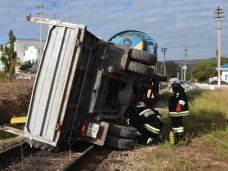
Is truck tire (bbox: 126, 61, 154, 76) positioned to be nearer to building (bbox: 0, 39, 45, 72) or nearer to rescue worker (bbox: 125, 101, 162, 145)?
rescue worker (bbox: 125, 101, 162, 145)

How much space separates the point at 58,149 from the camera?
8.19m

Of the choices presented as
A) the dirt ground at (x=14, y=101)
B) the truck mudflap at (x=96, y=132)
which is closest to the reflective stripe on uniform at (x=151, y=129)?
the truck mudflap at (x=96, y=132)

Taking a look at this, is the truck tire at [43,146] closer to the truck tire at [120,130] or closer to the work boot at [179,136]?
the truck tire at [120,130]

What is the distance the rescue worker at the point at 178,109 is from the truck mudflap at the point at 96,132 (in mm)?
2358

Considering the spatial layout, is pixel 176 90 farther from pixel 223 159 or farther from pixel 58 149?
pixel 58 149

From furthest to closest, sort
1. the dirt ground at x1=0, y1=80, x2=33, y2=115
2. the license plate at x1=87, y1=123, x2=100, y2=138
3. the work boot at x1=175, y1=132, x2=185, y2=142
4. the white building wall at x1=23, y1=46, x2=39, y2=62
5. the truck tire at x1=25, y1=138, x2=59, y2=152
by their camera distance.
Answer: the white building wall at x1=23, y1=46, x2=39, y2=62
the dirt ground at x1=0, y1=80, x2=33, y2=115
the work boot at x1=175, y1=132, x2=185, y2=142
the license plate at x1=87, y1=123, x2=100, y2=138
the truck tire at x1=25, y1=138, x2=59, y2=152

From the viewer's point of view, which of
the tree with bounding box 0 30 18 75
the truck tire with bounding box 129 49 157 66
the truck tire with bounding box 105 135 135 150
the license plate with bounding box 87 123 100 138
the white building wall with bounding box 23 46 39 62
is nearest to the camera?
the license plate with bounding box 87 123 100 138

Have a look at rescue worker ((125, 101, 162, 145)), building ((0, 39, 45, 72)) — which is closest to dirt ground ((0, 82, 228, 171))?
rescue worker ((125, 101, 162, 145))

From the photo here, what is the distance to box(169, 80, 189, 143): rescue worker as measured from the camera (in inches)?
394

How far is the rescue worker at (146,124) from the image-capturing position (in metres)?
9.42

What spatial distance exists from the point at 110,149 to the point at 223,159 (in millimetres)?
2474

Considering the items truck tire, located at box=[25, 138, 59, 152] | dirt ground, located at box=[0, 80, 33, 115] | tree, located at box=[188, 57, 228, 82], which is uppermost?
tree, located at box=[188, 57, 228, 82]

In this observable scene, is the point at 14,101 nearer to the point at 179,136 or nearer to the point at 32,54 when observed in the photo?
the point at 179,136

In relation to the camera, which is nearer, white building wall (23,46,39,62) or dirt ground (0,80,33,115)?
dirt ground (0,80,33,115)
